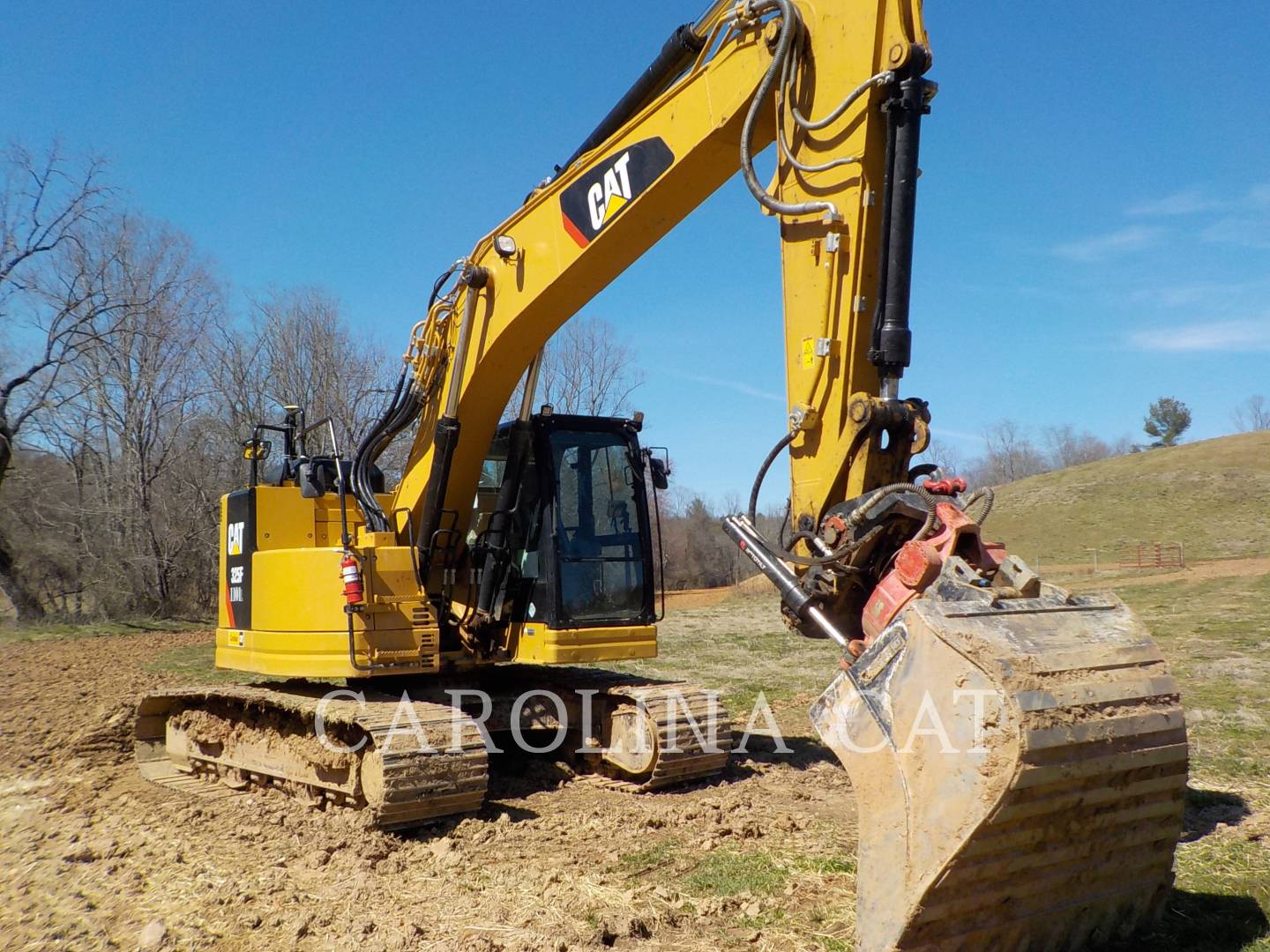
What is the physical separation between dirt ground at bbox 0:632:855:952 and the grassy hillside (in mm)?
38608

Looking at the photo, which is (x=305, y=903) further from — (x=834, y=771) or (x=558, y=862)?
(x=834, y=771)

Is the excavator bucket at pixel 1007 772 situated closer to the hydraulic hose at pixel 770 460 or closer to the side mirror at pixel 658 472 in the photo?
the hydraulic hose at pixel 770 460

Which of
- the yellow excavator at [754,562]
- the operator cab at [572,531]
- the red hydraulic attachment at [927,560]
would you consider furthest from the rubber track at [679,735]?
the red hydraulic attachment at [927,560]

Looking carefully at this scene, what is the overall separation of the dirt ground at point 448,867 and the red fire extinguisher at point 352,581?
4.66 ft

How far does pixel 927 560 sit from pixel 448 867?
339 centimetres

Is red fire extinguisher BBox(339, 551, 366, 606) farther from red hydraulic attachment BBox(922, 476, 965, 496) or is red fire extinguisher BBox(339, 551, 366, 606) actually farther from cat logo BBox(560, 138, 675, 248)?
red hydraulic attachment BBox(922, 476, 965, 496)

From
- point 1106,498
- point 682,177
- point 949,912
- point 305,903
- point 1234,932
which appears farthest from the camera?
point 1106,498

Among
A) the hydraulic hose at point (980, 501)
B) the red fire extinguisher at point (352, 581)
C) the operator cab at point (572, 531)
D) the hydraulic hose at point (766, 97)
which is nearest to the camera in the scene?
the hydraulic hose at point (980, 501)

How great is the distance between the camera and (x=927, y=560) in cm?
409

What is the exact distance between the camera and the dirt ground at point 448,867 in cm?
486

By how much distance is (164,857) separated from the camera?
6.07m

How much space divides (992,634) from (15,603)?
26360 mm

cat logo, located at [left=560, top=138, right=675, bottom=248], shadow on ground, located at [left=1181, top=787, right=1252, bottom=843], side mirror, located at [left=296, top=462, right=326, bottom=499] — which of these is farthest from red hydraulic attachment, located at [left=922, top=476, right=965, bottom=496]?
side mirror, located at [left=296, top=462, right=326, bottom=499]

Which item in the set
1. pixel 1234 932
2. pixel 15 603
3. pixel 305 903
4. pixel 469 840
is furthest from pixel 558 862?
pixel 15 603
